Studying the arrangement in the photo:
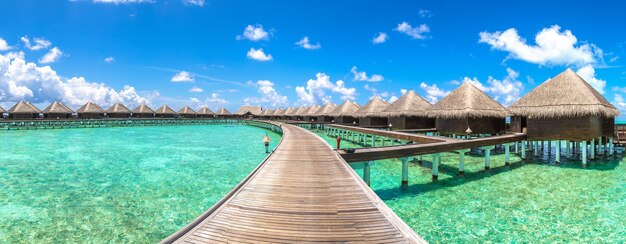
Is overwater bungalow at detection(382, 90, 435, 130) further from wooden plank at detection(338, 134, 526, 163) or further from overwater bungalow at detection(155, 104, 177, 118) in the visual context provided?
overwater bungalow at detection(155, 104, 177, 118)

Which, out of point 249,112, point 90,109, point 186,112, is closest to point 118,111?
point 90,109

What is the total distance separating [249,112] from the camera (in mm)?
72812

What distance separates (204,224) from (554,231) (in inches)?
289

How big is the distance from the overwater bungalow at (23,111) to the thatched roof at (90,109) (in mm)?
5546

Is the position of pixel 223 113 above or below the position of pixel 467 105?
above

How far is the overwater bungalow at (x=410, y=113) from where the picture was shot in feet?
77.9

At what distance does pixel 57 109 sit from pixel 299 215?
186 feet

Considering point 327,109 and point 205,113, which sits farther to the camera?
point 205,113

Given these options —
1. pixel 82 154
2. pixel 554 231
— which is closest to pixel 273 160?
pixel 554 231

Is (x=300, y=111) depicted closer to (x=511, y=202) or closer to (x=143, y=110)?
(x=143, y=110)

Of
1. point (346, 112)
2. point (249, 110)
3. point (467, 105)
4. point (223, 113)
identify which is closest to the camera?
point (467, 105)

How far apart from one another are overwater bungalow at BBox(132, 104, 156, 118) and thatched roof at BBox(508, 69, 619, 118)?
5926cm

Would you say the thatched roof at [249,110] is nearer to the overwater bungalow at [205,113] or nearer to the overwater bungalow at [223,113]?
the overwater bungalow at [223,113]

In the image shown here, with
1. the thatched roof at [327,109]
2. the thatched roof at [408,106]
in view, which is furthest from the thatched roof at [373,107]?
the thatched roof at [327,109]
